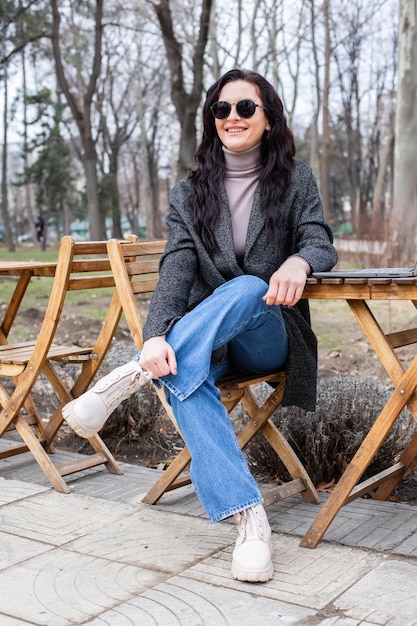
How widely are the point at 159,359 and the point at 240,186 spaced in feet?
2.91

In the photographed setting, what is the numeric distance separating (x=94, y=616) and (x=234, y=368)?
122 centimetres

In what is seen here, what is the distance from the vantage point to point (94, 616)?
7.93 feet

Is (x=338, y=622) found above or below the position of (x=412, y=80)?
below

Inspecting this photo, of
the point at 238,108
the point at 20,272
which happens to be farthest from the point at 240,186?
the point at 20,272

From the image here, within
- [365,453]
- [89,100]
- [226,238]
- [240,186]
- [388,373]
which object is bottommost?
[365,453]

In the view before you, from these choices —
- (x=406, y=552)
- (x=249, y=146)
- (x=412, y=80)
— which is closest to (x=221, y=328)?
(x=249, y=146)

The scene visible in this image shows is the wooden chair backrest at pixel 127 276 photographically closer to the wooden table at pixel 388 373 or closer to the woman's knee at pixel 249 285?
the woman's knee at pixel 249 285

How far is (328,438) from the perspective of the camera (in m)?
3.58

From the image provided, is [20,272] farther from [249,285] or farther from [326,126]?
[326,126]

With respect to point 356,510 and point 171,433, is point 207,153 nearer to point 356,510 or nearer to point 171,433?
point 356,510

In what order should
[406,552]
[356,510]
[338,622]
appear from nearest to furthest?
[338,622], [406,552], [356,510]

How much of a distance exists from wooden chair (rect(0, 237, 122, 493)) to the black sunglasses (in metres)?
0.80

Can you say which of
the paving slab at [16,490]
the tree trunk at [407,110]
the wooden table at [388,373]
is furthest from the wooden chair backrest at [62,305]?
the tree trunk at [407,110]

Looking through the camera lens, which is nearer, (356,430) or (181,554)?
(181,554)
